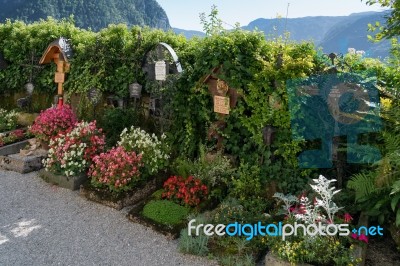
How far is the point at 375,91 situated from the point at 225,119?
96.6 inches

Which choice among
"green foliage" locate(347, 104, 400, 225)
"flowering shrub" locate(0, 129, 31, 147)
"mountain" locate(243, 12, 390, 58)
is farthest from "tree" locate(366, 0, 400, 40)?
"mountain" locate(243, 12, 390, 58)

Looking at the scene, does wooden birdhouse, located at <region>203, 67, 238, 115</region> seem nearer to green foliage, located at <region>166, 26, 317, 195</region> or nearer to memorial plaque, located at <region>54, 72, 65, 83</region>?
green foliage, located at <region>166, 26, 317, 195</region>

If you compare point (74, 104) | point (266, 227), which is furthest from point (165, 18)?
point (266, 227)

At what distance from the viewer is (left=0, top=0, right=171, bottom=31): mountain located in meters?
47.9

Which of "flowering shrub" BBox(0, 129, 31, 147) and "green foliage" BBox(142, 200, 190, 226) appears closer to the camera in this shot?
"green foliage" BBox(142, 200, 190, 226)

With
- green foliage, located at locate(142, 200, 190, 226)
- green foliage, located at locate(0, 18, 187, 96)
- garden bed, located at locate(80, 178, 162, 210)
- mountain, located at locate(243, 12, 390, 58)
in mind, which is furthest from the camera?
mountain, located at locate(243, 12, 390, 58)

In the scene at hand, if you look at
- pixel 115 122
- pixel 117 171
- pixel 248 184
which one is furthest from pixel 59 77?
pixel 248 184

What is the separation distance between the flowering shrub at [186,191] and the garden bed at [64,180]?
1.81m

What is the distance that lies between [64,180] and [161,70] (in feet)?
9.34

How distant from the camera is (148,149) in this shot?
22.0 ft

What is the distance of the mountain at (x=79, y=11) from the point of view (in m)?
47.9

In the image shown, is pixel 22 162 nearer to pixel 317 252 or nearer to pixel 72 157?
pixel 72 157

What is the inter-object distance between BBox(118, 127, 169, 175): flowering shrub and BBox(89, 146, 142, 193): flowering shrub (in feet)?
0.76

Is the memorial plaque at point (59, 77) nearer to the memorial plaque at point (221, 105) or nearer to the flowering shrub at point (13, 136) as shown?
the flowering shrub at point (13, 136)
